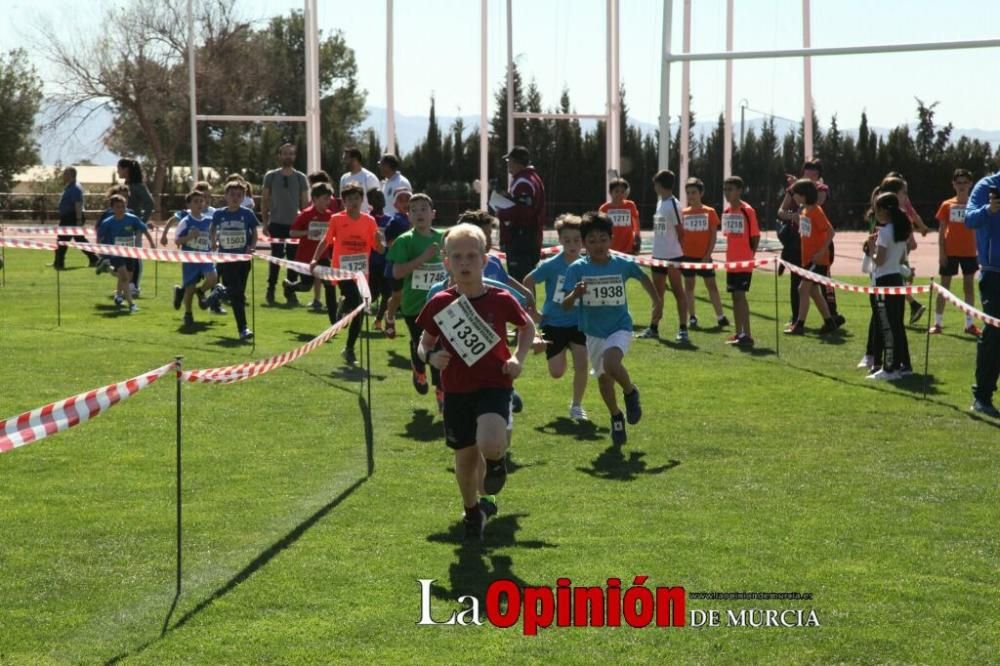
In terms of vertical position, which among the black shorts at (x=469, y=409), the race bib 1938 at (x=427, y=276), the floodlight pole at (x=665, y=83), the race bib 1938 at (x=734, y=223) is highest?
the floodlight pole at (x=665, y=83)

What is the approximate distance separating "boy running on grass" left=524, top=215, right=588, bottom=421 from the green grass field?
1.44 ft

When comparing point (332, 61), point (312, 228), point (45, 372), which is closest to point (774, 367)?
point (312, 228)

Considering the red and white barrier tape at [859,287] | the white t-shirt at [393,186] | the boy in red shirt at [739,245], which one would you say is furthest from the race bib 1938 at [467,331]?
the white t-shirt at [393,186]

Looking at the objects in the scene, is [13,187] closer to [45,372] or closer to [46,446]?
[45,372]

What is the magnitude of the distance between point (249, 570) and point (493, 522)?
5.43 feet

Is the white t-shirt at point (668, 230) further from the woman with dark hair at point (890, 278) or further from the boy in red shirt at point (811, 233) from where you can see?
the woman with dark hair at point (890, 278)

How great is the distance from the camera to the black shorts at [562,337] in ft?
39.1

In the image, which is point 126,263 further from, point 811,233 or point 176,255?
point 811,233

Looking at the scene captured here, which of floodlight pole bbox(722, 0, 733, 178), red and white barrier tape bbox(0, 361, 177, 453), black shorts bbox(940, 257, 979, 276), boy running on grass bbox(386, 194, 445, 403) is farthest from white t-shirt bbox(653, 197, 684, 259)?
floodlight pole bbox(722, 0, 733, 178)

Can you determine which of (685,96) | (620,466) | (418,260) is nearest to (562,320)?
(418,260)

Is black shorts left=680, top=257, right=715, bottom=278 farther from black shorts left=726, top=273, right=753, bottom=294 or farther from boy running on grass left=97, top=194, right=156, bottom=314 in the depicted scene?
boy running on grass left=97, top=194, right=156, bottom=314

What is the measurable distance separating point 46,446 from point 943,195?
42226 millimetres

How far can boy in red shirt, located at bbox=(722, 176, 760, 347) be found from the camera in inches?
688

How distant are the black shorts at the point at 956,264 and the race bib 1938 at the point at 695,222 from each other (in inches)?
122
